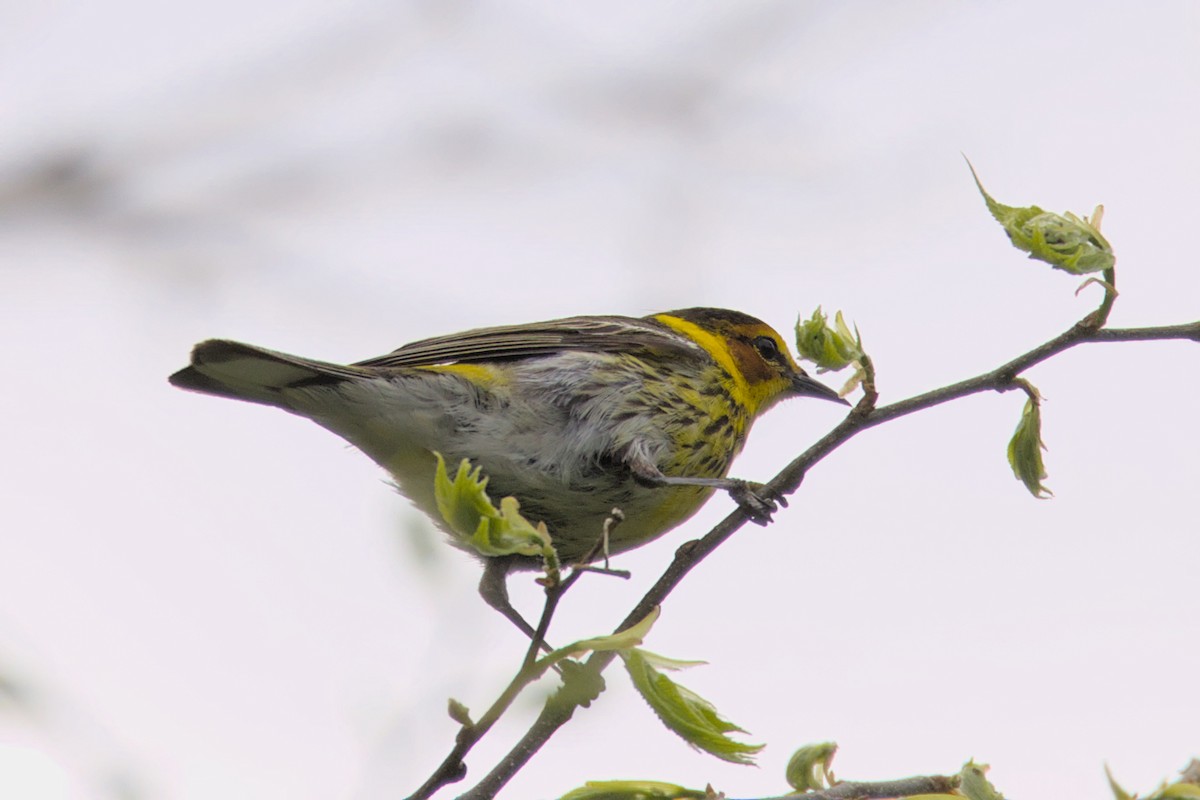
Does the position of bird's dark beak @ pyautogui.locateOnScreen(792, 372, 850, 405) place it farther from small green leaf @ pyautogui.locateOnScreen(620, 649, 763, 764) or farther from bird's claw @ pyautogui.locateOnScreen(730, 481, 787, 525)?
small green leaf @ pyautogui.locateOnScreen(620, 649, 763, 764)

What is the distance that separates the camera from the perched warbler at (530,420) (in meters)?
5.23

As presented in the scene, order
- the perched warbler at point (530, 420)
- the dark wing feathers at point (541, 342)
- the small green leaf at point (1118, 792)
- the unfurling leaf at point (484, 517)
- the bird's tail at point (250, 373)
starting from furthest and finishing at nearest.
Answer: the dark wing feathers at point (541, 342)
the perched warbler at point (530, 420)
the bird's tail at point (250, 373)
the unfurling leaf at point (484, 517)
the small green leaf at point (1118, 792)

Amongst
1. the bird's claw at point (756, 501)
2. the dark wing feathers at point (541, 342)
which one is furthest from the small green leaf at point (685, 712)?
the dark wing feathers at point (541, 342)

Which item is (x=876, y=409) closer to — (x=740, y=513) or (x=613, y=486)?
(x=740, y=513)

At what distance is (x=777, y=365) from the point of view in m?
6.65

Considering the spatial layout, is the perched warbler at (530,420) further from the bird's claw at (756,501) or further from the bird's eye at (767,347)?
the bird's eye at (767,347)

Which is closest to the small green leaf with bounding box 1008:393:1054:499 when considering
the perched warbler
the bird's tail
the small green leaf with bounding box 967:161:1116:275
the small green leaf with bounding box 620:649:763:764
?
the small green leaf with bounding box 967:161:1116:275

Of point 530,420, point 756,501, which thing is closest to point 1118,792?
point 756,501

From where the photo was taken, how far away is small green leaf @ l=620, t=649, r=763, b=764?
2.50 metres

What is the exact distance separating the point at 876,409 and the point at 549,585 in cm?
100

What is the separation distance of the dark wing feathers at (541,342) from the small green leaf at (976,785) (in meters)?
3.41

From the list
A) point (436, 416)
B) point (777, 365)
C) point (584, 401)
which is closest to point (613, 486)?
point (584, 401)

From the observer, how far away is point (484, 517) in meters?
2.36

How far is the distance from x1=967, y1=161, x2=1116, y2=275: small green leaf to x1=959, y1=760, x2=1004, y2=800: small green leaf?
1088 millimetres
